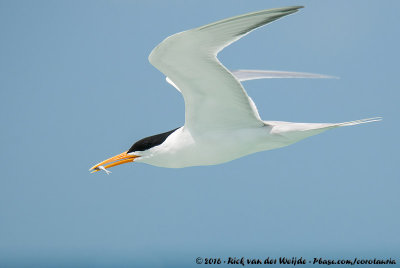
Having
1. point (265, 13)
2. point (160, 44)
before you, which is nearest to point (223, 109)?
point (160, 44)

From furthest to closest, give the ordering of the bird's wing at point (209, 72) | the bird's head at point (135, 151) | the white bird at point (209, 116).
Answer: the bird's head at point (135, 151) < the white bird at point (209, 116) < the bird's wing at point (209, 72)

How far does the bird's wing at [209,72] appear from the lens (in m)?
3.52

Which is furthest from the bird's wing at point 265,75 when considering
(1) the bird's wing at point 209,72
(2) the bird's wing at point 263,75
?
(1) the bird's wing at point 209,72

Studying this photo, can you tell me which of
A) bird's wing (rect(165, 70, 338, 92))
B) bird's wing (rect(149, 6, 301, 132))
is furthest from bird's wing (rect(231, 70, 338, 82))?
bird's wing (rect(149, 6, 301, 132))

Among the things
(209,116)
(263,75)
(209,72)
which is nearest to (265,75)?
(263,75)

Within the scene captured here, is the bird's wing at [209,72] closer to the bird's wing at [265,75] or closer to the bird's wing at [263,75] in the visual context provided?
the bird's wing at [263,75]

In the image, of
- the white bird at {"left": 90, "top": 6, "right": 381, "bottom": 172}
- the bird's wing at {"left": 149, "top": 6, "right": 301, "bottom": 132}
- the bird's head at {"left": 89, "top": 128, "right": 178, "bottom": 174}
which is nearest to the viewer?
the bird's wing at {"left": 149, "top": 6, "right": 301, "bottom": 132}

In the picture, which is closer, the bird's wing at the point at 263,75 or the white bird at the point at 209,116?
the white bird at the point at 209,116

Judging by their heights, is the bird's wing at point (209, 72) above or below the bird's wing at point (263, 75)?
above

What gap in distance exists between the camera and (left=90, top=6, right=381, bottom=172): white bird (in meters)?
3.87

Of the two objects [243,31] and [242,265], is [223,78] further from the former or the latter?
[242,265]

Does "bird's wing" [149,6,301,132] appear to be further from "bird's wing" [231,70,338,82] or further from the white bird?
"bird's wing" [231,70,338,82]

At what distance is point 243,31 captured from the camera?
3557 mm

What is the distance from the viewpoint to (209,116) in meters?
4.88
